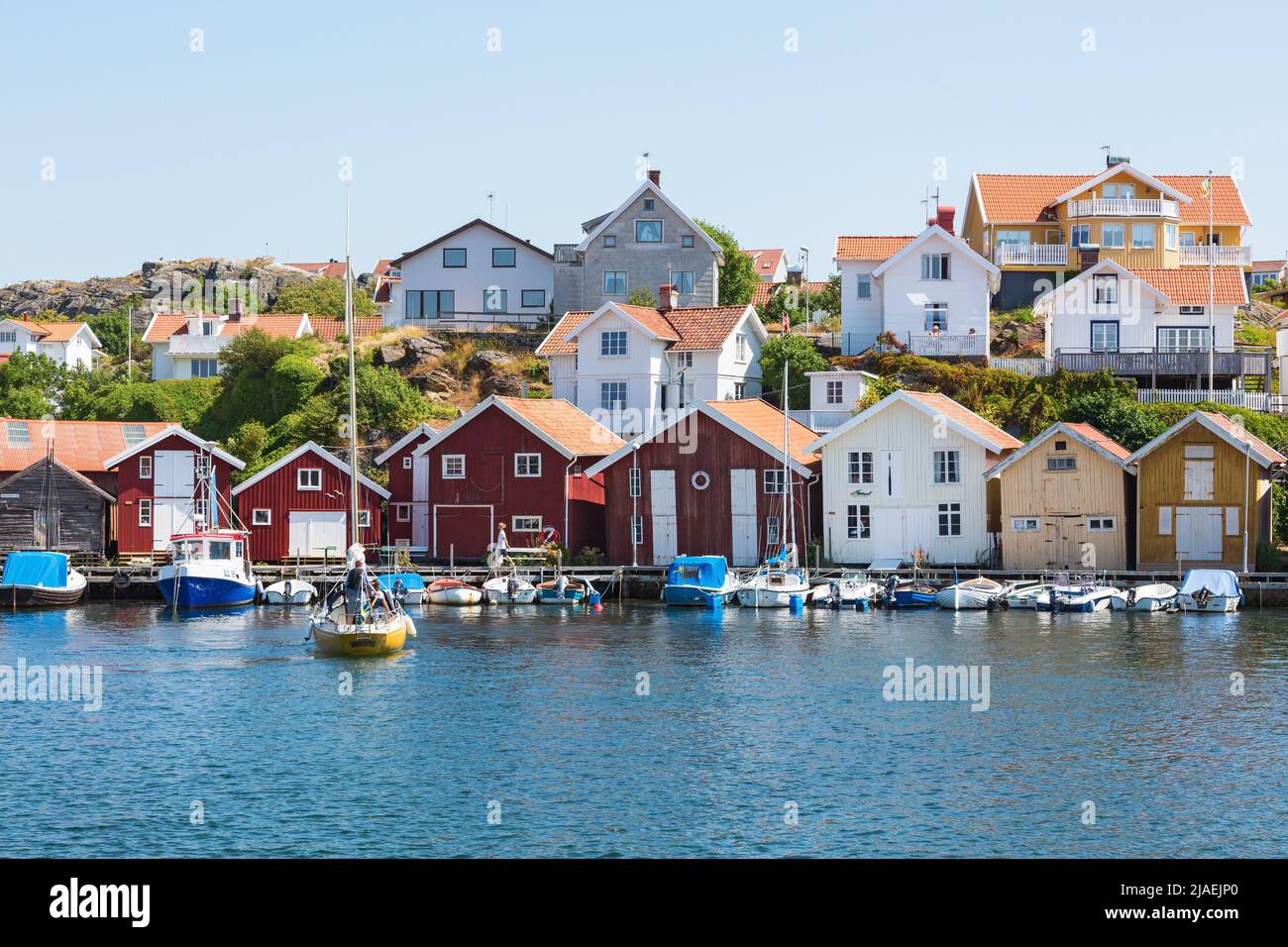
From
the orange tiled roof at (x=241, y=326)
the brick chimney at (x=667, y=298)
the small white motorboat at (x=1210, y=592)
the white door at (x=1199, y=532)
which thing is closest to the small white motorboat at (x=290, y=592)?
the brick chimney at (x=667, y=298)

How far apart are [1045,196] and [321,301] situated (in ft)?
181

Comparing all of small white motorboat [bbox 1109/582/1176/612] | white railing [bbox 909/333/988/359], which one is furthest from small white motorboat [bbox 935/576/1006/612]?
white railing [bbox 909/333/988/359]

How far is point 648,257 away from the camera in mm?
87000

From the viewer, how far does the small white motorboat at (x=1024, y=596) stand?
55.0 meters

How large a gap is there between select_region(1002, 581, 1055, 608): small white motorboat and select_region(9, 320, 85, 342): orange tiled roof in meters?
93.4

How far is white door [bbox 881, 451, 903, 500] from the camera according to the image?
60344 mm

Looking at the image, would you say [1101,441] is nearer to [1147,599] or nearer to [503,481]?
[1147,599]

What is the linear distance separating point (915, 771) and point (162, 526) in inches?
1870

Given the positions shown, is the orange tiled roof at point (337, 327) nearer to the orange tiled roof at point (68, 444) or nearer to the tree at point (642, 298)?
the tree at point (642, 298)

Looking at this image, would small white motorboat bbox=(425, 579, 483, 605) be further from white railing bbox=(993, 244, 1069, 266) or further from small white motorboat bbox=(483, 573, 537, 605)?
white railing bbox=(993, 244, 1069, 266)

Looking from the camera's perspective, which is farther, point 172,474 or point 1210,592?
point 172,474

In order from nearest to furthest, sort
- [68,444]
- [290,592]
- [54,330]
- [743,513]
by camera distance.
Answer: [290,592] → [743,513] → [68,444] → [54,330]

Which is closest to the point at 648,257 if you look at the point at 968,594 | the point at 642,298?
the point at 642,298

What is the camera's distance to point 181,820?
25.2 meters
